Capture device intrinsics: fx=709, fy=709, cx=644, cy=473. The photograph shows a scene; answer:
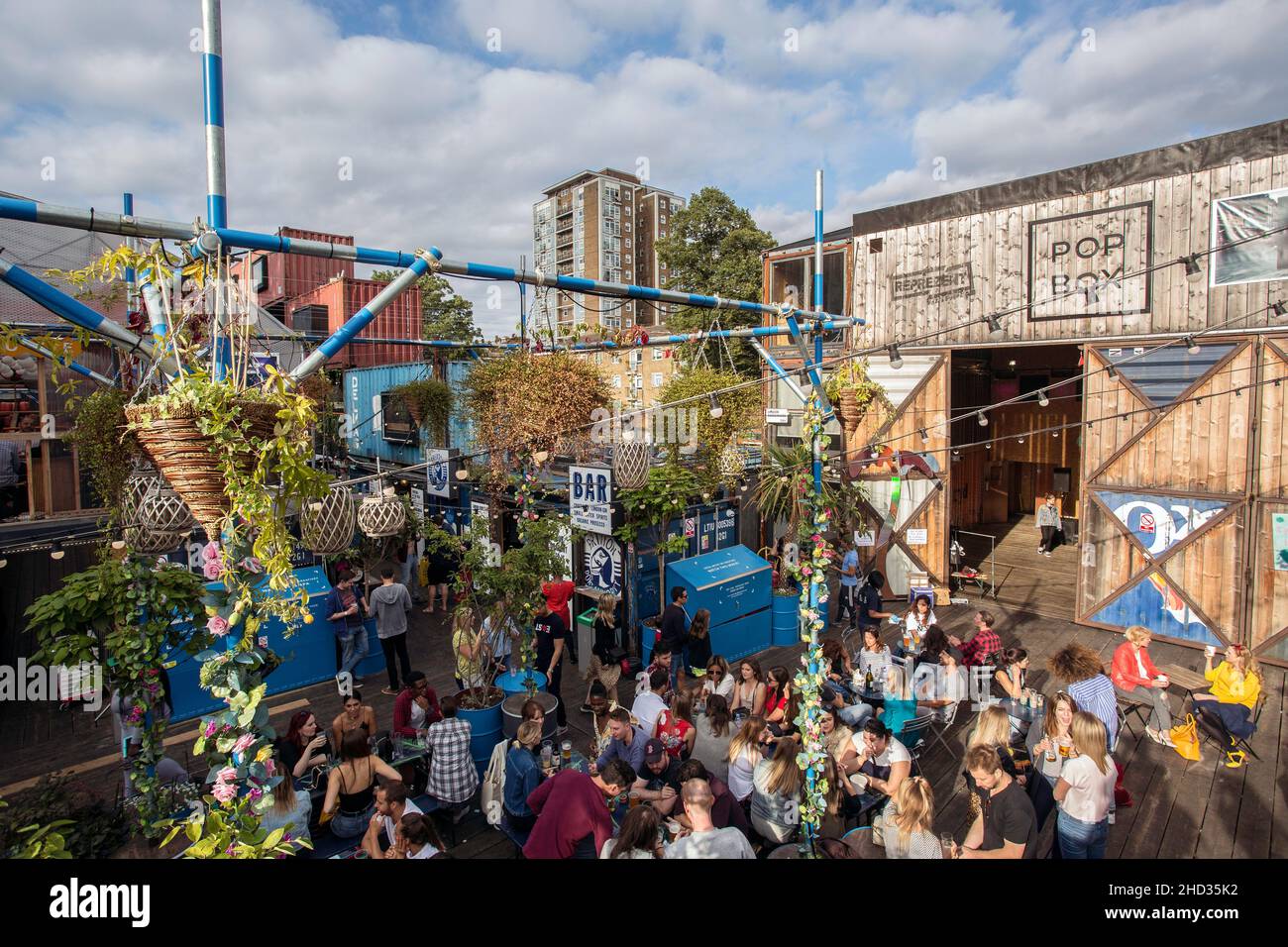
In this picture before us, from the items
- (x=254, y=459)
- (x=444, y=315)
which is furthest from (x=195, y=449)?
(x=444, y=315)

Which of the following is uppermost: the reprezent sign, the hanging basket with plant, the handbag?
the reprezent sign

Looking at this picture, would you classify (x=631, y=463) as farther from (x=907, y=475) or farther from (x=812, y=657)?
(x=907, y=475)

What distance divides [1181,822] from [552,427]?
24.9ft

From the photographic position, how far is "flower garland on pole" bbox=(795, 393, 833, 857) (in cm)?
556

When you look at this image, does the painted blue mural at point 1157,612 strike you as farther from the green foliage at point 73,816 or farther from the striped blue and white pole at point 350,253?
the green foliage at point 73,816

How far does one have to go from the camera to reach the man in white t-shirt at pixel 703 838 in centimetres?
435

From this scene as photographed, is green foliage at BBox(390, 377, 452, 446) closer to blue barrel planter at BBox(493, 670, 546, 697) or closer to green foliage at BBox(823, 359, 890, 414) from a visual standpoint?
blue barrel planter at BBox(493, 670, 546, 697)

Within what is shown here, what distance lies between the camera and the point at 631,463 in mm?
10125

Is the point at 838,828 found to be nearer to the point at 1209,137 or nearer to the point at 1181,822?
the point at 1181,822

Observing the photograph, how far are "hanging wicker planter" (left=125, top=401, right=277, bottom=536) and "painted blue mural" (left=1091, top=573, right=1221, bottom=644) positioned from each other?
557 inches

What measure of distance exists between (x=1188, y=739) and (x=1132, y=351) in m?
7.02

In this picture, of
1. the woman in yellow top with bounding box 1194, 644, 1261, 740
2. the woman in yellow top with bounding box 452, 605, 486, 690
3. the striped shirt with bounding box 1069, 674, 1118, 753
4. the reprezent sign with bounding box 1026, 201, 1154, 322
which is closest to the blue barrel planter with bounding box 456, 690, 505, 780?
the woman in yellow top with bounding box 452, 605, 486, 690

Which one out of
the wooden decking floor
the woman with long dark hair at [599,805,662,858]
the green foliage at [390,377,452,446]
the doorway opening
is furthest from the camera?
the doorway opening

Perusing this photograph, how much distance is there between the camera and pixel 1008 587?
1541 centimetres
